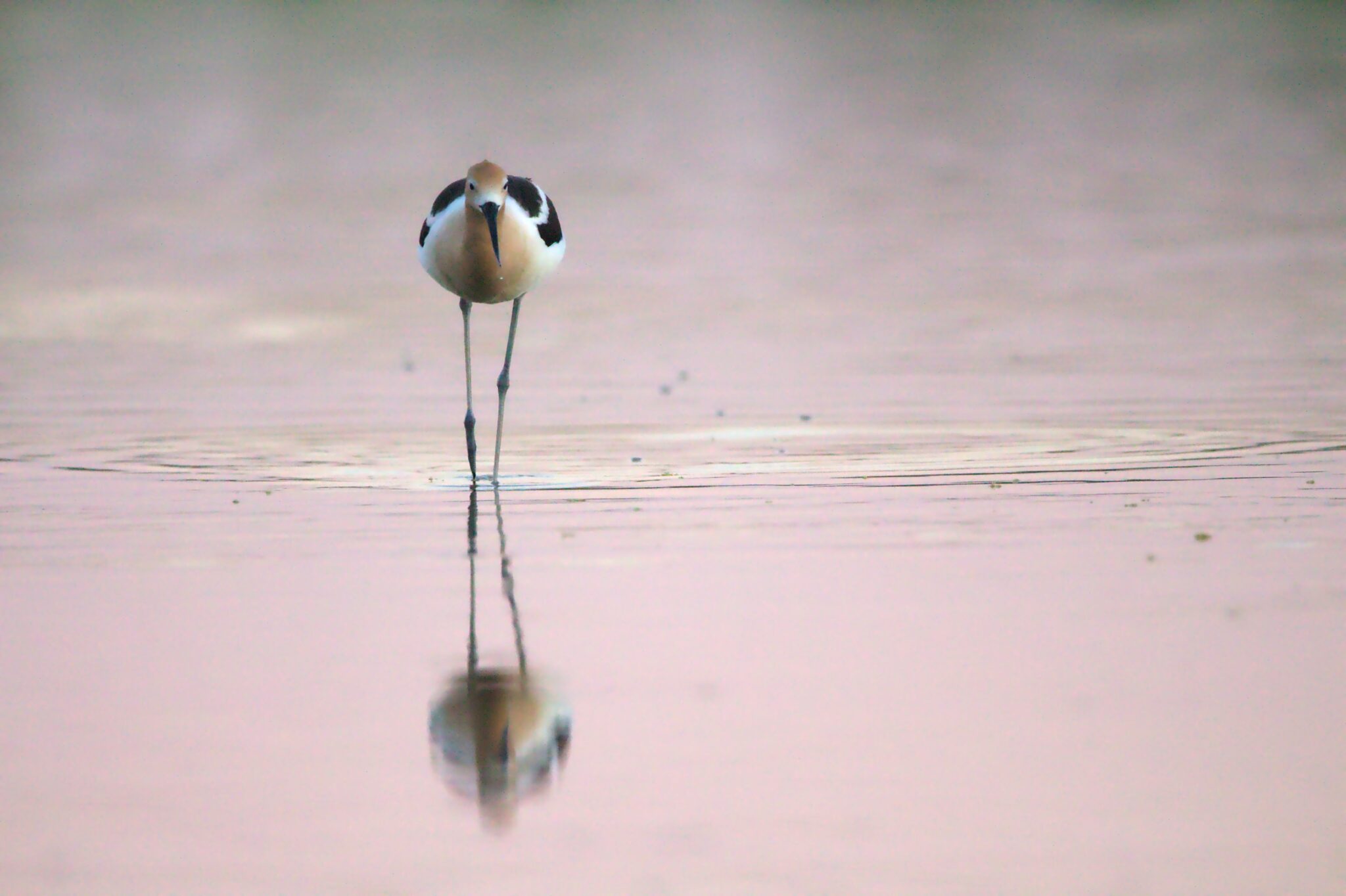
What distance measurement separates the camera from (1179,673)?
5676 millimetres

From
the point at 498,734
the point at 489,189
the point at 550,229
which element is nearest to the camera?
the point at 498,734

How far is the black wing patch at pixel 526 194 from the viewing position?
1090cm

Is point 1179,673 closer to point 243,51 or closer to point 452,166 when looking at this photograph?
point 452,166

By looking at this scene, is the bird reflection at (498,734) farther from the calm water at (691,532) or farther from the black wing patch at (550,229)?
the black wing patch at (550,229)

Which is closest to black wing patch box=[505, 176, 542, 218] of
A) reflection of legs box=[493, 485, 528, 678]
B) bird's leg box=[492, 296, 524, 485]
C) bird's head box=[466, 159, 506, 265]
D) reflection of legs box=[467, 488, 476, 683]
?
bird's head box=[466, 159, 506, 265]

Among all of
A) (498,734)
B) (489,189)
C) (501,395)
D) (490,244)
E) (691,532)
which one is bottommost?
(498,734)

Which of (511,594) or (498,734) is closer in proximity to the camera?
(498,734)

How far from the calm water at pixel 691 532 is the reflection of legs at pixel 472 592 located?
4 cm

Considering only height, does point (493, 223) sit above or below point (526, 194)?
below

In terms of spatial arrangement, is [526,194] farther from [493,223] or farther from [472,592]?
[472,592]

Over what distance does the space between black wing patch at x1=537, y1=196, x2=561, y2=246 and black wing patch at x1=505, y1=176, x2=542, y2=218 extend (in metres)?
0.06

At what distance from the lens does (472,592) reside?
22.7ft

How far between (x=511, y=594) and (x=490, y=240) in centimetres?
412

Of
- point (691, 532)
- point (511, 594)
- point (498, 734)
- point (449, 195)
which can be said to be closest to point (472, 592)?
point (511, 594)
